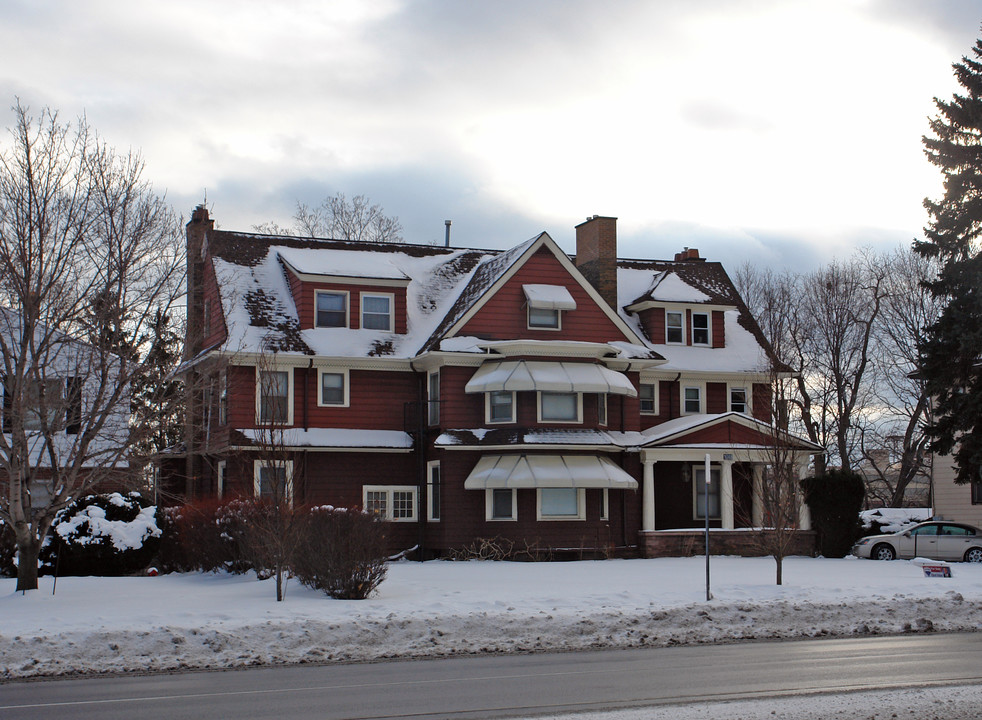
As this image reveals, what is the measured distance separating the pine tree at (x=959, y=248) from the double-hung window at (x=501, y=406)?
40.8 ft

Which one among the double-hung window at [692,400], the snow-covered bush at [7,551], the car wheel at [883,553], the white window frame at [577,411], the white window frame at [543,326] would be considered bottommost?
the car wheel at [883,553]

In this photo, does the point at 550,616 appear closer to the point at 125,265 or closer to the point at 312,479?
the point at 125,265

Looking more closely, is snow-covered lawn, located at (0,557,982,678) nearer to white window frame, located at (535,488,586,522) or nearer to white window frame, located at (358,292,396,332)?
white window frame, located at (535,488,586,522)

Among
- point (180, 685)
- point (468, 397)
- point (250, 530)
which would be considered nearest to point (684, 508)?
point (468, 397)

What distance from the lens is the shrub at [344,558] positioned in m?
20.5

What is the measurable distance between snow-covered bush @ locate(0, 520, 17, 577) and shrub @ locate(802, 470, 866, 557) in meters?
22.0

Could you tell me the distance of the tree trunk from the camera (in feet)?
70.3

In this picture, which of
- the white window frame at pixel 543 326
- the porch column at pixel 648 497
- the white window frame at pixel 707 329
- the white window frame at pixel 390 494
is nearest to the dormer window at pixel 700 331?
the white window frame at pixel 707 329

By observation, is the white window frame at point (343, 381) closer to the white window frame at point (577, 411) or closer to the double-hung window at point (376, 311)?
the double-hung window at point (376, 311)

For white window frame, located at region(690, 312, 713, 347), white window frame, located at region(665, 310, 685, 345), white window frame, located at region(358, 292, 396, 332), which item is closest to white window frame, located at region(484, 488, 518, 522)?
white window frame, located at region(358, 292, 396, 332)

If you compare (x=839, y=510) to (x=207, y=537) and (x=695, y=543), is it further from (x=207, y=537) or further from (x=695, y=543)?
(x=207, y=537)

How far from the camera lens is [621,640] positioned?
670 inches

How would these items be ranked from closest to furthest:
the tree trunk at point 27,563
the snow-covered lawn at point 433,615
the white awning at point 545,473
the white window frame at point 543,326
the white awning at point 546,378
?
the snow-covered lawn at point 433,615 < the tree trunk at point 27,563 < the white awning at point 545,473 < the white awning at point 546,378 < the white window frame at point 543,326

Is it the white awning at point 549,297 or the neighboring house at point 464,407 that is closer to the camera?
the neighboring house at point 464,407
